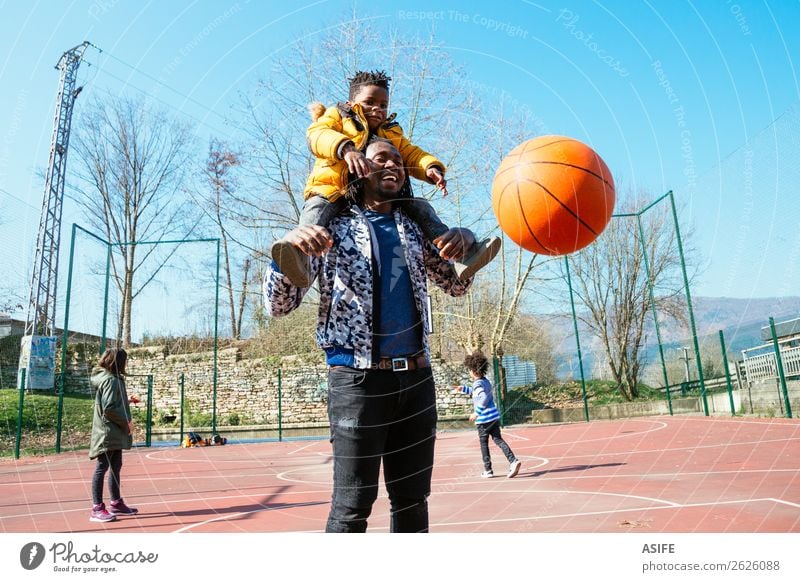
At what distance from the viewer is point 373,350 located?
2.12m

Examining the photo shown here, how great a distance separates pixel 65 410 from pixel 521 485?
42.7 ft

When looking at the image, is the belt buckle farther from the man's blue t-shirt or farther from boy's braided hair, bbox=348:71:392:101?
boy's braided hair, bbox=348:71:392:101

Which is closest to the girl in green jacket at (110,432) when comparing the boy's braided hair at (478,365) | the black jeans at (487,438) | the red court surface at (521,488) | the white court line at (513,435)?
the red court surface at (521,488)

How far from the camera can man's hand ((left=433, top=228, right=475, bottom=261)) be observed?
225 centimetres

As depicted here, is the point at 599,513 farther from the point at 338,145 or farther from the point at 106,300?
the point at 106,300

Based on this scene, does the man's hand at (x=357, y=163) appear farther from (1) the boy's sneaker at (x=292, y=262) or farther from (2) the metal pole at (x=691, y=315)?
(2) the metal pole at (x=691, y=315)

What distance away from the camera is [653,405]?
623 inches

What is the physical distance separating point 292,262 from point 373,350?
0.41m

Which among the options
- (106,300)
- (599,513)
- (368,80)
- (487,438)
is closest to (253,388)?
(106,300)

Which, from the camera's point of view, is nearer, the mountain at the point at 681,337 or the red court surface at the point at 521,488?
A: the red court surface at the point at 521,488

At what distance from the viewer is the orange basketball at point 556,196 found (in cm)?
260
